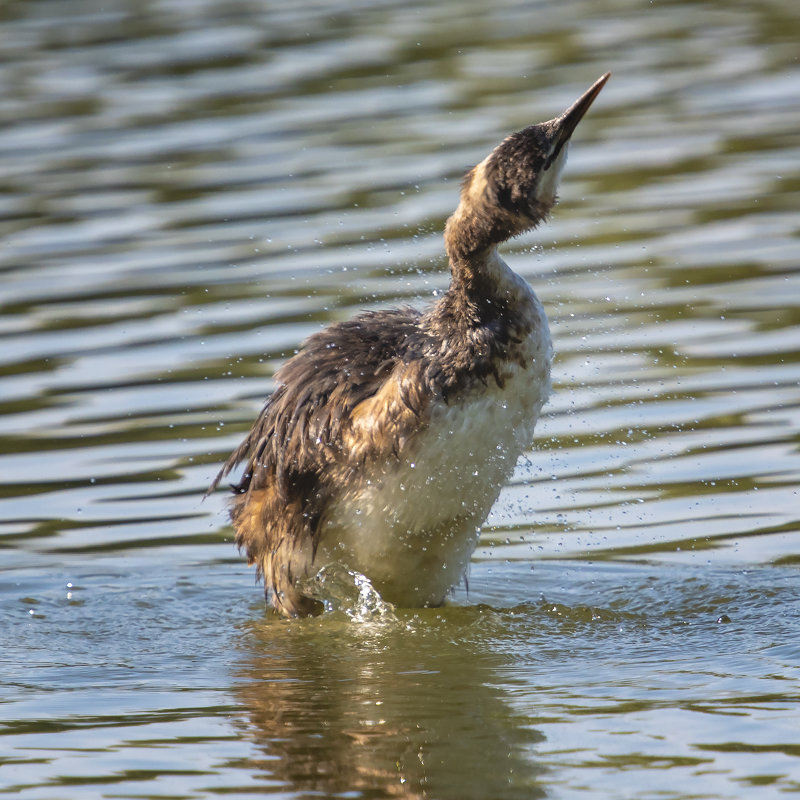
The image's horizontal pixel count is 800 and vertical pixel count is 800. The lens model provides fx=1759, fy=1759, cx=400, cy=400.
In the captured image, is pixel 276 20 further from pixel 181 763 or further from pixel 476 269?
pixel 181 763

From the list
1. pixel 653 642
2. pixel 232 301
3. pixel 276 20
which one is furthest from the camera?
pixel 276 20

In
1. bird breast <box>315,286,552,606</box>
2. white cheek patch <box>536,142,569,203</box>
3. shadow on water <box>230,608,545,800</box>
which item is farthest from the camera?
white cheek patch <box>536,142,569,203</box>

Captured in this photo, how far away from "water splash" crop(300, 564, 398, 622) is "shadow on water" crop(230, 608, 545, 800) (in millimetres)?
56

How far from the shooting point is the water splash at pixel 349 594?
7.55m

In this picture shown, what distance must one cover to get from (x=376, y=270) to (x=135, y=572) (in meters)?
3.82

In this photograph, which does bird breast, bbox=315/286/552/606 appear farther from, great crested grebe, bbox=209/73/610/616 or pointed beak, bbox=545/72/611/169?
pointed beak, bbox=545/72/611/169

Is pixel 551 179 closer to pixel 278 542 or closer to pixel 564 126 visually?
pixel 564 126

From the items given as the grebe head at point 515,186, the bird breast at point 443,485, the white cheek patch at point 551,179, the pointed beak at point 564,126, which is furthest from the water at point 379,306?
the pointed beak at point 564,126

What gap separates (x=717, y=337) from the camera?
34.1 feet

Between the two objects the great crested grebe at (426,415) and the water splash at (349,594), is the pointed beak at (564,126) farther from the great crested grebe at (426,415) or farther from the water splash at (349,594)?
the water splash at (349,594)

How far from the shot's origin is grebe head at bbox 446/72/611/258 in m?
7.08

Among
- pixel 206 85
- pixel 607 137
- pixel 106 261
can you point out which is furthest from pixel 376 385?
pixel 206 85

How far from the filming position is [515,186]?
23.2 feet

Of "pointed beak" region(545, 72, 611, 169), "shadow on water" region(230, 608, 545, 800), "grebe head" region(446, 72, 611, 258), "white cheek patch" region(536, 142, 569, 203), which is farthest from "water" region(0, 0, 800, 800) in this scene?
"pointed beak" region(545, 72, 611, 169)
